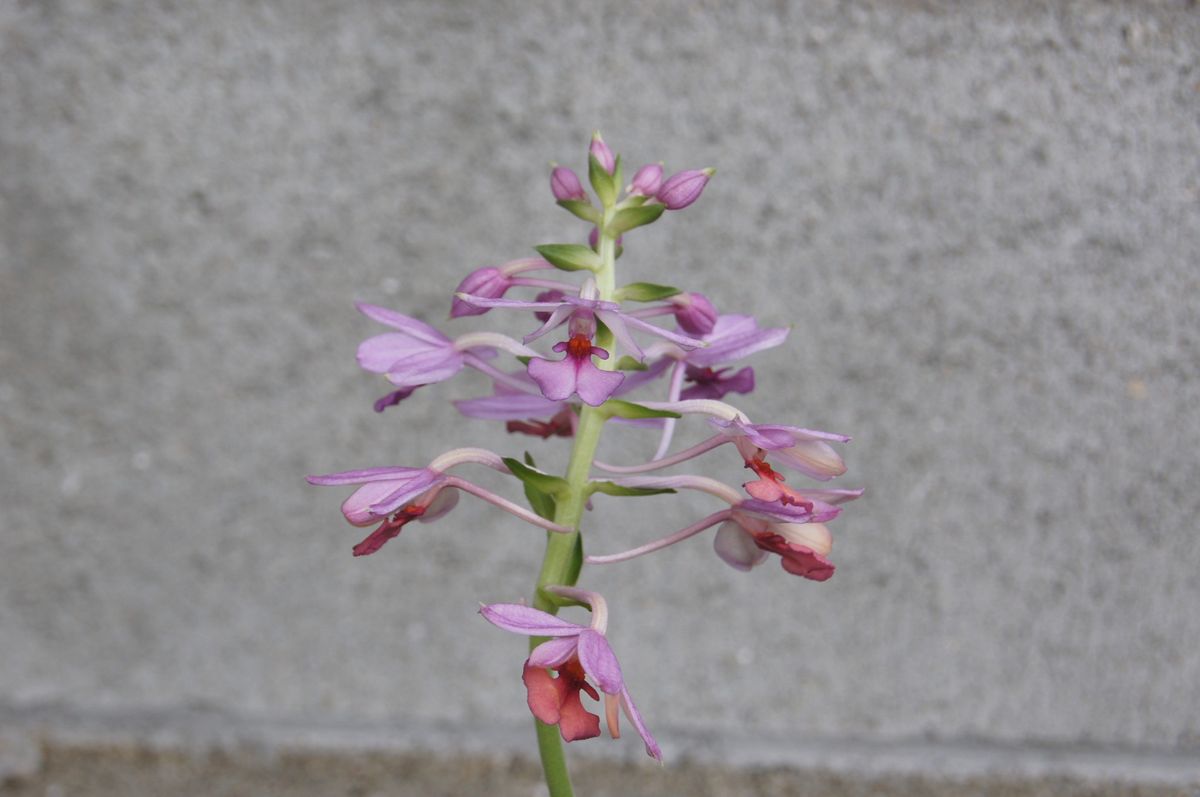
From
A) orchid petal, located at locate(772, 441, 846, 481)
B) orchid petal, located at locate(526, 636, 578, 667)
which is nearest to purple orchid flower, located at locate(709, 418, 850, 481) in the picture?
orchid petal, located at locate(772, 441, 846, 481)

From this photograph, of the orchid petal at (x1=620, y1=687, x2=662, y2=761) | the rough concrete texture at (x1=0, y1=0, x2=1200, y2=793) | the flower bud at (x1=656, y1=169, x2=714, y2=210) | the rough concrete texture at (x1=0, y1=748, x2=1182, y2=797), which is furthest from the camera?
the rough concrete texture at (x1=0, y1=748, x2=1182, y2=797)

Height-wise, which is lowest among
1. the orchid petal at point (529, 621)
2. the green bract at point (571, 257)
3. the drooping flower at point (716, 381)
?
the orchid petal at point (529, 621)

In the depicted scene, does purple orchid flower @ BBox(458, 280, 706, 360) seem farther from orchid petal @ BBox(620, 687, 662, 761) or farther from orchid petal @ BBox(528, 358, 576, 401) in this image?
orchid petal @ BBox(620, 687, 662, 761)

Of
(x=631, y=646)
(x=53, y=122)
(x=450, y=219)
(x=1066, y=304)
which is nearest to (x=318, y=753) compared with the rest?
(x=631, y=646)

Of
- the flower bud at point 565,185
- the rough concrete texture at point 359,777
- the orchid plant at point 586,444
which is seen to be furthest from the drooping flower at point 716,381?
the rough concrete texture at point 359,777

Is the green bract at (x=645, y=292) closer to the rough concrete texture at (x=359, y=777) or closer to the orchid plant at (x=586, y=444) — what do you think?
the orchid plant at (x=586, y=444)

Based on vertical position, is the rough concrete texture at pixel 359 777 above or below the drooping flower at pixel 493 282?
below

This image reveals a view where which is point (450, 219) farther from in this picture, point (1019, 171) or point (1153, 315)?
point (1153, 315)
